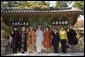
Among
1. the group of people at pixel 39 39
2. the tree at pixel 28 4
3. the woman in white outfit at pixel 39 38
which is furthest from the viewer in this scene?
the tree at pixel 28 4

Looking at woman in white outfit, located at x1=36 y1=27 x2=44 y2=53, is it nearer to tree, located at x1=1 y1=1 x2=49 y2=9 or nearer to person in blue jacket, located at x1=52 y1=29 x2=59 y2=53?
person in blue jacket, located at x1=52 y1=29 x2=59 y2=53

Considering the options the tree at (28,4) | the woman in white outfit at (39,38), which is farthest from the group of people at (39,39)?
the tree at (28,4)

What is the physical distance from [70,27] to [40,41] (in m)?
2.12

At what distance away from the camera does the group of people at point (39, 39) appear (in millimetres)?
18047

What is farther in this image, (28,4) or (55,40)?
(28,4)

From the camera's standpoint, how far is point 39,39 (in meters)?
18.2

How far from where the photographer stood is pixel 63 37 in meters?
17.8

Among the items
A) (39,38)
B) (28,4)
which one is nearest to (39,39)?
(39,38)

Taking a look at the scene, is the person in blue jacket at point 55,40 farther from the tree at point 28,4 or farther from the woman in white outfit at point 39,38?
the tree at point 28,4

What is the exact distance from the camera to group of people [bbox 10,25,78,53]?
18047 millimetres

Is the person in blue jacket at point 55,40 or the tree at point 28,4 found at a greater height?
the tree at point 28,4

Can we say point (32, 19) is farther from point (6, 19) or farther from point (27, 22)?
point (6, 19)

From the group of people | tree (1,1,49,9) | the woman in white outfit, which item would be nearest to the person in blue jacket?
the group of people

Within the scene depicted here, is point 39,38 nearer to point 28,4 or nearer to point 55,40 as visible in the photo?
point 55,40
